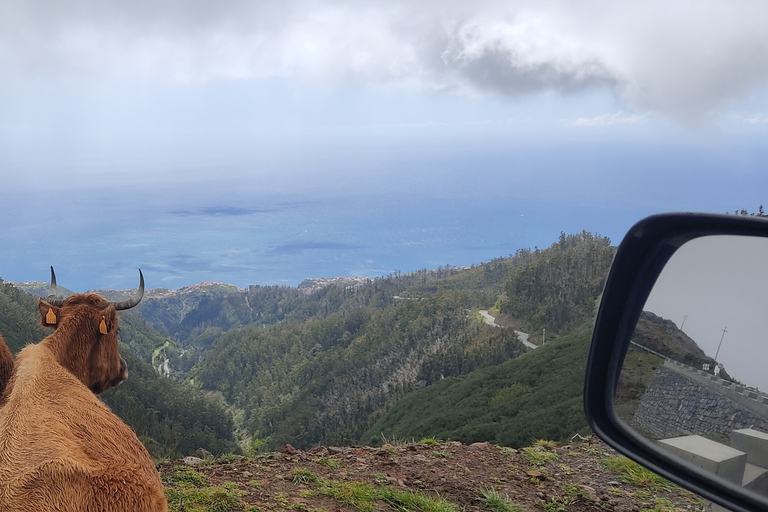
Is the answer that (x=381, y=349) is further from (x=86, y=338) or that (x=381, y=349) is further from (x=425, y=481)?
(x=86, y=338)

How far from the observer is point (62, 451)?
3332 mm

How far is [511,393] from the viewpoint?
1309 inches

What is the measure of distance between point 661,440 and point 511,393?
108 ft

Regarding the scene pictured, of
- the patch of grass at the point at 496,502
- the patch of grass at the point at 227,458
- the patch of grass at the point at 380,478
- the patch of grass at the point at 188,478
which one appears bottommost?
the patch of grass at the point at 227,458

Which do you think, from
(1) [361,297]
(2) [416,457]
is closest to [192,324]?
(1) [361,297]

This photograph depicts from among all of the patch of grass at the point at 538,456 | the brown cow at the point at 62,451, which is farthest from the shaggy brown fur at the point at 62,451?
the patch of grass at the point at 538,456

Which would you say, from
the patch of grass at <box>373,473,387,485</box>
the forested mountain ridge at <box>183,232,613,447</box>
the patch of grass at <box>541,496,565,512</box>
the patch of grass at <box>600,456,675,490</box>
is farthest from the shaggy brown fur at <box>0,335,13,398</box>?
the forested mountain ridge at <box>183,232,613,447</box>

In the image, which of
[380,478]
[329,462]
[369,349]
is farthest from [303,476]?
[369,349]

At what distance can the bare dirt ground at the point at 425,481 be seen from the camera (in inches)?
212

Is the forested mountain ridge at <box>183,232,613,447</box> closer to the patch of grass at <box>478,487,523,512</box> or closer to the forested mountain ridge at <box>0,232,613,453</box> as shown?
the forested mountain ridge at <box>0,232,613,453</box>

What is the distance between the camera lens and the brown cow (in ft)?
9.91

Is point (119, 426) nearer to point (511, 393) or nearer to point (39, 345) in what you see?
point (39, 345)

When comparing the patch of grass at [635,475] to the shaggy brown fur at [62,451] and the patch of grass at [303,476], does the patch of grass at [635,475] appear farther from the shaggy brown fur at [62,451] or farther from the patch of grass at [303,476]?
the shaggy brown fur at [62,451]

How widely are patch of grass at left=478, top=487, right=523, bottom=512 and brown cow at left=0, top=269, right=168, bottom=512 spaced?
295 centimetres
